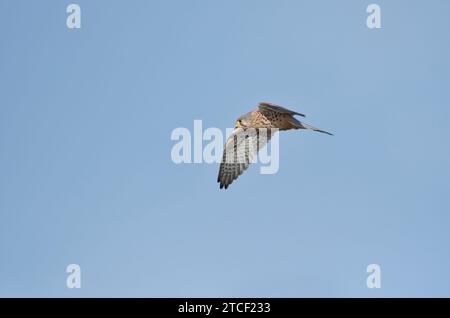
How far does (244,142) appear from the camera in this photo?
14.7m

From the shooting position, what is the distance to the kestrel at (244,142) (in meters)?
14.3

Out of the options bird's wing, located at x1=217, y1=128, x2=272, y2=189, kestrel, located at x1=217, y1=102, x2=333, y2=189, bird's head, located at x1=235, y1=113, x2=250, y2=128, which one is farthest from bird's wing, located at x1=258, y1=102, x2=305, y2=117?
bird's wing, located at x1=217, y1=128, x2=272, y2=189

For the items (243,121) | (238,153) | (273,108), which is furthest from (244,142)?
(273,108)

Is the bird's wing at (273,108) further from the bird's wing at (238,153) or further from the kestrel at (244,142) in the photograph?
the bird's wing at (238,153)

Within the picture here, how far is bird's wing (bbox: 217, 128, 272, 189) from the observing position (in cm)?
1462

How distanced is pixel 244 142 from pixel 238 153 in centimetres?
22

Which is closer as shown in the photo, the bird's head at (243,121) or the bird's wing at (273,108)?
the bird's wing at (273,108)

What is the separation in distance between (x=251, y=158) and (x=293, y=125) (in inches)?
45.4

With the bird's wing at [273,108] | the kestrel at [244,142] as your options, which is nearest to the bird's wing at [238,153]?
the kestrel at [244,142]

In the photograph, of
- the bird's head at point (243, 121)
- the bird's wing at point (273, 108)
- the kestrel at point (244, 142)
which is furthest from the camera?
the bird's head at point (243, 121)

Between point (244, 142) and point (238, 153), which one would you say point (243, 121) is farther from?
point (238, 153)

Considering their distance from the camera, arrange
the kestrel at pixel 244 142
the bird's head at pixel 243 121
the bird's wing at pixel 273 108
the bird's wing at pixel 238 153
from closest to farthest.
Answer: the bird's wing at pixel 273 108, the kestrel at pixel 244 142, the bird's head at pixel 243 121, the bird's wing at pixel 238 153
